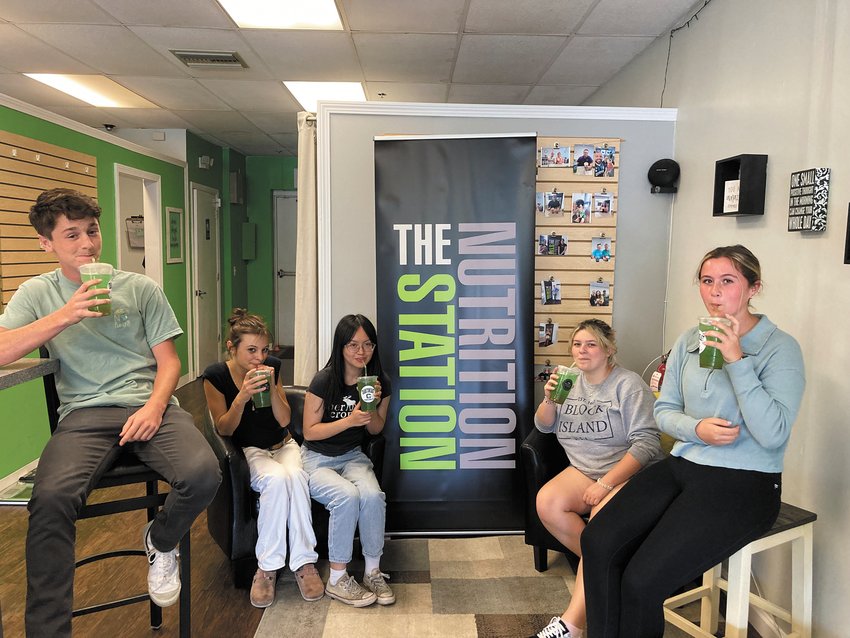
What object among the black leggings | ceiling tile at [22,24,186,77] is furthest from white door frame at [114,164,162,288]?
the black leggings

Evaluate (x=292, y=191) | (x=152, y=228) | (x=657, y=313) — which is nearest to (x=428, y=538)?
(x=657, y=313)

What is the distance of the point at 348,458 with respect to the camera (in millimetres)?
2713

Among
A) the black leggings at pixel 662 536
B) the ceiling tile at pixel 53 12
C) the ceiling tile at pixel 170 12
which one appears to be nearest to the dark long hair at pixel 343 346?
the black leggings at pixel 662 536

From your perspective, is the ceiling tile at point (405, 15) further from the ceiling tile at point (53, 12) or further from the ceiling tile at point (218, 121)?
the ceiling tile at point (218, 121)

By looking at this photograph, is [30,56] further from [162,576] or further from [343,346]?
[162,576]

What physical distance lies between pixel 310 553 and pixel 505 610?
80 centimetres

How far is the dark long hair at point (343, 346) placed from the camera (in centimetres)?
264

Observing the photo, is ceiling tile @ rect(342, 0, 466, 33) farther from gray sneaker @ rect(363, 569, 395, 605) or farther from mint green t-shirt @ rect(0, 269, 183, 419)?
gray sneaker @ rect(363, 569, 395, 605)

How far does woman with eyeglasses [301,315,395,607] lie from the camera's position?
2473 mm

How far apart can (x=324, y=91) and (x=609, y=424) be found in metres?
3.72

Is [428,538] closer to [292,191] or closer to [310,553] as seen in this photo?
[310,553]

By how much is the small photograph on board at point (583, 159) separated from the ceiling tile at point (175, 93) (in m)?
3.10

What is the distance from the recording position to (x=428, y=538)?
3064 mm

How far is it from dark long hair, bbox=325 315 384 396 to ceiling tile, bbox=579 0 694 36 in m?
2.07
